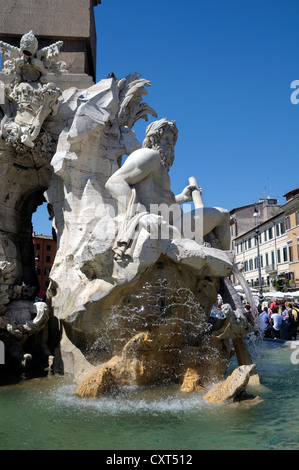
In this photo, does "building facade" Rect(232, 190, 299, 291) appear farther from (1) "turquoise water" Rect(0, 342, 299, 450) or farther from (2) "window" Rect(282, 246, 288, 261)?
(1) "turquoise water" Rect(0, 342, 299, 450)

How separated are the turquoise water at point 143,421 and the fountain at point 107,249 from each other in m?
0.37

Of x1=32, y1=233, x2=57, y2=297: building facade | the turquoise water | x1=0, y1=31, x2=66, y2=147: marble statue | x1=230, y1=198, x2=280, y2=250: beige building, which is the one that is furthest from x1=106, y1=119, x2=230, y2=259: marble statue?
x1=230, y1=198, x2=280, y2=250: beige building

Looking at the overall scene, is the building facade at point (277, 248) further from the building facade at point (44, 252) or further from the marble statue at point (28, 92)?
the marble statue at point (28, 92)

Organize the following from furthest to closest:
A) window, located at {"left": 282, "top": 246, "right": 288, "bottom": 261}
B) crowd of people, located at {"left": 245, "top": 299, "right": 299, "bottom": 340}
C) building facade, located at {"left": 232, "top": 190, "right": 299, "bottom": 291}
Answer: window, located at {"left": 282, "top": 246, "right": 288, "bottom": 261}, building facade, located at {"left": 232, "top": 190, "right": 299, "bottom": 291}, crowd of people, located at {"left": 245, "top": 299, "right": 299, "bottom": 340}

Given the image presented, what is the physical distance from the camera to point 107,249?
5371mm

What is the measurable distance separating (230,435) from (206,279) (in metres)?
2.23

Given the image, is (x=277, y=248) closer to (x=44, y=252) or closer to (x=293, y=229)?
(x=293, y=229)

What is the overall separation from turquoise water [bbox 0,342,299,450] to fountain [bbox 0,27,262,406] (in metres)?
0.37

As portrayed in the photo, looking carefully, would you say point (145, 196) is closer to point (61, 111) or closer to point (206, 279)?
point (206, 279)

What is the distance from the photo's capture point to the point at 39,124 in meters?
7.11

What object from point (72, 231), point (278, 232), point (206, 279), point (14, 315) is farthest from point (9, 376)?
point (278, 232)

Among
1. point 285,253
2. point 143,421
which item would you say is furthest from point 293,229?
point 143,421

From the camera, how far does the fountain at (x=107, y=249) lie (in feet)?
17.9

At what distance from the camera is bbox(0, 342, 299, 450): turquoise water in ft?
12.2
